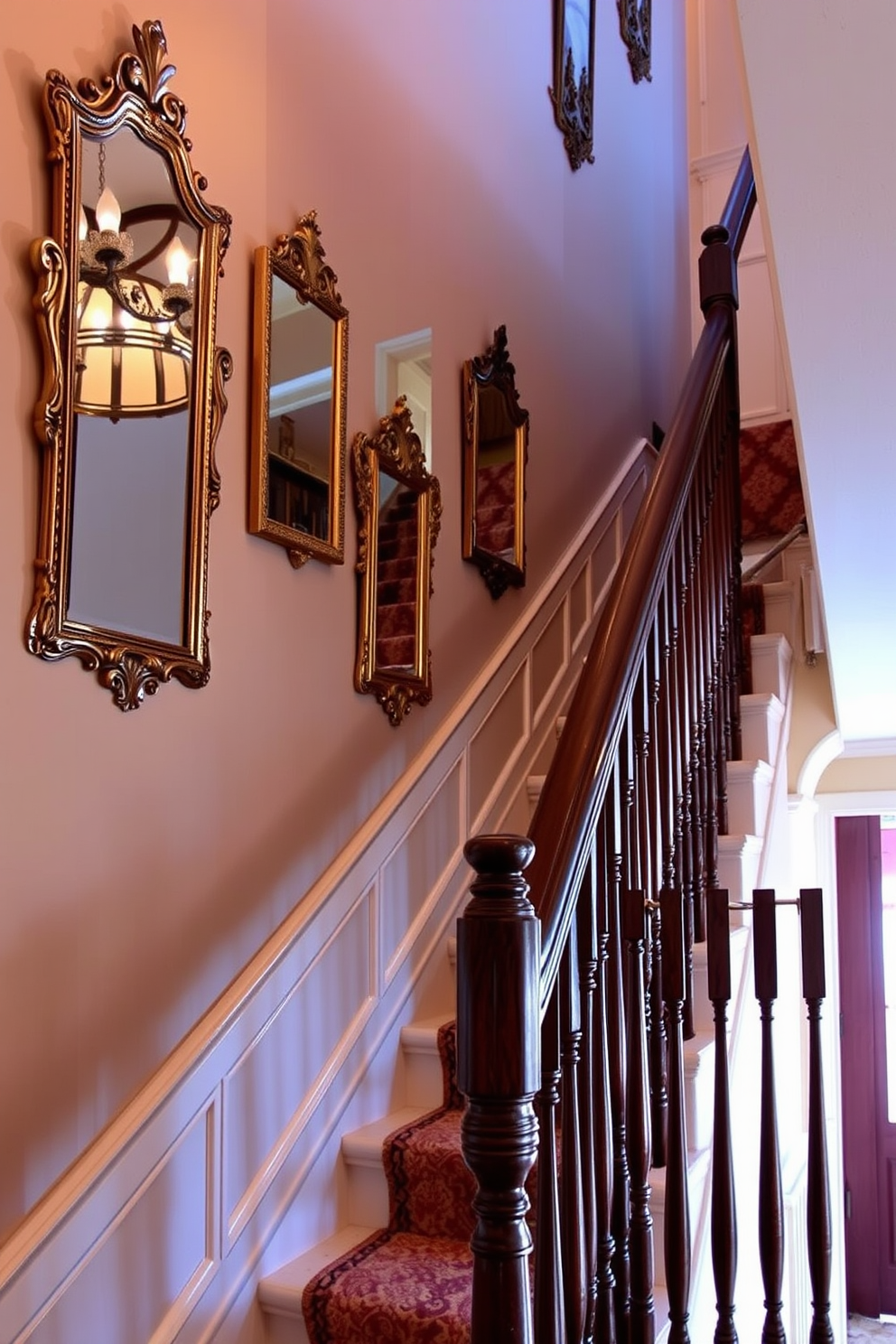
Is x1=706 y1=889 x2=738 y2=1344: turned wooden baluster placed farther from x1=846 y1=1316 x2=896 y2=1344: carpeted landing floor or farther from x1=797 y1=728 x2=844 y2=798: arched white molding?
x1=846 y1=1316 x2=896 y2=1344: carpeted landing floor

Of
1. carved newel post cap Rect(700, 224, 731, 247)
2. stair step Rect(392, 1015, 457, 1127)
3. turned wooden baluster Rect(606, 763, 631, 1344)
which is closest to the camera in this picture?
turned wooden baluster Rect(606, 763, 631, 1344)

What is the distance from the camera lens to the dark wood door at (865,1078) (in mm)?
5320

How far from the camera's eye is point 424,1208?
225 cm

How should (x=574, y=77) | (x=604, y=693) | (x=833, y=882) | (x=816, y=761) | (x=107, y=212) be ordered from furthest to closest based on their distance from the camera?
(x=574, y=77) < (x=833, y=882) < (x=816, y=761) < (x=107, y=212) < (x=604, y=693)

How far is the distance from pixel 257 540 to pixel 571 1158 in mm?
1489

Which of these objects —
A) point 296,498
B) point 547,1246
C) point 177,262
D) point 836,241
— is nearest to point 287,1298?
point 547,1246

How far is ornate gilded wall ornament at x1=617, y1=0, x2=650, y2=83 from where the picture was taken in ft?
16.3

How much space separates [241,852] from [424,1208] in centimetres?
81

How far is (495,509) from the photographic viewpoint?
11.4 feet

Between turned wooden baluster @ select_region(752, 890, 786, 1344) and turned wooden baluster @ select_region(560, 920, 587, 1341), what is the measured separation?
254mm

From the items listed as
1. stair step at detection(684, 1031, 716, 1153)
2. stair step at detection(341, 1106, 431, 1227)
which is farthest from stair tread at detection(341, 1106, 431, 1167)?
stair step at detection(684, 1031, 716, 1153)

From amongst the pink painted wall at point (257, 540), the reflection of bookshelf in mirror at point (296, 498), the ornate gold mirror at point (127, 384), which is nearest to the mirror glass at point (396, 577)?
the pink painted wall at point (257, 540)

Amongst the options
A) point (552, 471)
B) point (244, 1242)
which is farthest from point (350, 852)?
point (552, 471)

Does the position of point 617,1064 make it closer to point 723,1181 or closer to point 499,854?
point 723,1181
